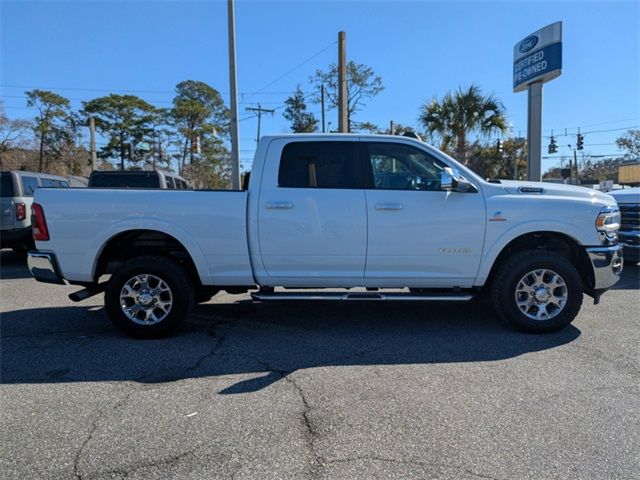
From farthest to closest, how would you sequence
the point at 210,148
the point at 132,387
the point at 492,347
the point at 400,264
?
the point at 210,148 < the point at 400,264 < the point at 492,347 < the point at 132,387

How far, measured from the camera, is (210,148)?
1969 inches

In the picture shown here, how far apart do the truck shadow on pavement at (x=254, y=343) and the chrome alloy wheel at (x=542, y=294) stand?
0.88 feet

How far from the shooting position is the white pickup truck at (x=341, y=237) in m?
4.86

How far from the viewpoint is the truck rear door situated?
4.89 metres

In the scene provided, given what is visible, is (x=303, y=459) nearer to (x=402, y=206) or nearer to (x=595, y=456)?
(x=595, y=456)

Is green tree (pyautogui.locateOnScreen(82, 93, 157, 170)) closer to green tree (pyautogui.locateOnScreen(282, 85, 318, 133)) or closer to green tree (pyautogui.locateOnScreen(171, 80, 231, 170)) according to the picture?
green tree (pyautogui.locateOnScreen(171, 80, 231, 170))

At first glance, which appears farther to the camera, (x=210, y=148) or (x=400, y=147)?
(x=210, y=148)

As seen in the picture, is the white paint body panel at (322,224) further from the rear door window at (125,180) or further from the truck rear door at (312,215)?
the rear door window at (125,180)

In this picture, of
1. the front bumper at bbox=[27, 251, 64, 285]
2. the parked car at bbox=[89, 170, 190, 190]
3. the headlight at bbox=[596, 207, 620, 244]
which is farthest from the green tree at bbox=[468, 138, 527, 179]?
the front bumper at bbox=[27, 251, 64, 285]

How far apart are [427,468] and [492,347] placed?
7.43 ft

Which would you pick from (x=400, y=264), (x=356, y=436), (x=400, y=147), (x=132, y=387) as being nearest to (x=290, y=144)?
(x=400, y=147)

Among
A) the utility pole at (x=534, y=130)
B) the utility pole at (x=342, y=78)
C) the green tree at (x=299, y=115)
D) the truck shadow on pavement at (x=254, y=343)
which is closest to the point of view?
the truck shadow on pavement at (x=254, y=343)

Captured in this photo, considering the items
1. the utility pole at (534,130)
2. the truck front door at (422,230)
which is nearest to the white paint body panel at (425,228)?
the truck front door at (422,230)

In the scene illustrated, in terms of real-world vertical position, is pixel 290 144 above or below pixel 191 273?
above
